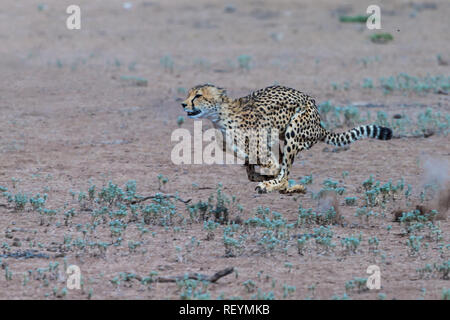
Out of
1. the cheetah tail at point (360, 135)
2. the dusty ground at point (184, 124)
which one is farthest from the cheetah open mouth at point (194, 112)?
the cheetah tail at point (360, 135)

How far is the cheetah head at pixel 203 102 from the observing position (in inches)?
344

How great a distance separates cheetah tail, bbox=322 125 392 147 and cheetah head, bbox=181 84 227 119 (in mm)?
1298

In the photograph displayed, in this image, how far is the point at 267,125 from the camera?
9.01m

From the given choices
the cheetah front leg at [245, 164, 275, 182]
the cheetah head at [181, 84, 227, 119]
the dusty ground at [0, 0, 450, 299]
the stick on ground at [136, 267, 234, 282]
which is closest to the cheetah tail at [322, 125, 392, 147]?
the dusty ground at [0, 0, 450, 299]

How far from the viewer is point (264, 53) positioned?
19.7 metres

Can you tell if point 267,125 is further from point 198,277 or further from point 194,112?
point 198,277

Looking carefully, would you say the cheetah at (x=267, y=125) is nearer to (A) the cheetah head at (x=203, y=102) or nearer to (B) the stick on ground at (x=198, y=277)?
(A) the cheetah head at (x=203, y=102)

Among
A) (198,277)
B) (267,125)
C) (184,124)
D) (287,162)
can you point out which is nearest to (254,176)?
(287,162)

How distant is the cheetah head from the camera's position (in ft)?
28.7

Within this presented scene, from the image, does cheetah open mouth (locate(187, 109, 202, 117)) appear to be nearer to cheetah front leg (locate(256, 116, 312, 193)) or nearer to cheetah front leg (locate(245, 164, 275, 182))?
cheetah front leg (locate(245, 164, 275, 182))

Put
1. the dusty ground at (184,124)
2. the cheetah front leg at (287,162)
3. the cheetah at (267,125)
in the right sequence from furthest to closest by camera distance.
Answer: the cheetah front leg at (287,162) → the cheetah at (267,125) → the dusty ground at (184,124)

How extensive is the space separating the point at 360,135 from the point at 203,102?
5.50 feet

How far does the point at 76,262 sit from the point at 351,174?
417 centimetres
